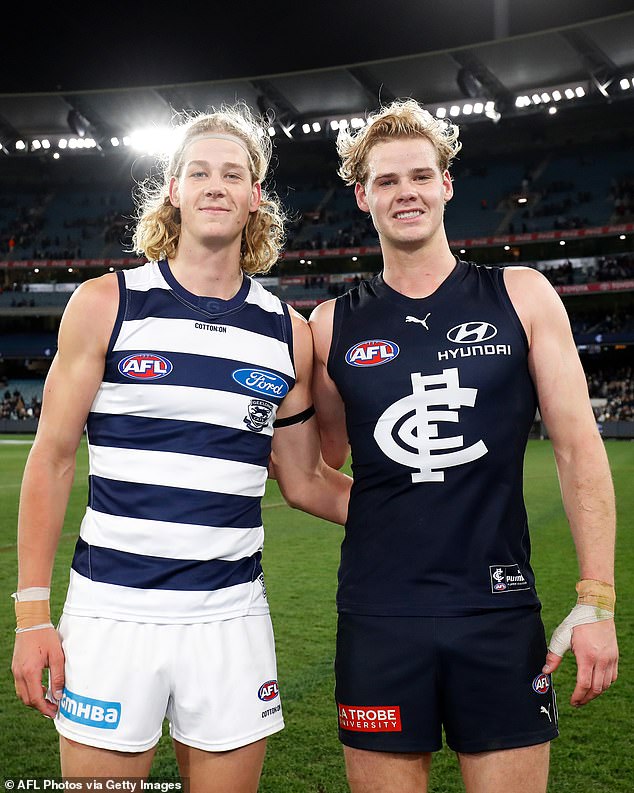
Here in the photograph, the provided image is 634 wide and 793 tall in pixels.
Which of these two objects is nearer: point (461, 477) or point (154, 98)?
point (461, 477)

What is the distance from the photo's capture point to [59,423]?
2443mm

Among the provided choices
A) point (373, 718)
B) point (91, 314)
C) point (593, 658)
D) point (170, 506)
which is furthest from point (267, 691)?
point (91, 314)

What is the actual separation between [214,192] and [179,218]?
0.97ft

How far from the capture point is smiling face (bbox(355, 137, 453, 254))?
107 inches

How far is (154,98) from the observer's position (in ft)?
141

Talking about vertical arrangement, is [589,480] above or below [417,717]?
above

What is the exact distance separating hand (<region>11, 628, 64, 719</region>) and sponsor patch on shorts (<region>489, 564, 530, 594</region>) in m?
1.31

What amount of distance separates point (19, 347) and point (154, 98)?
1607cm

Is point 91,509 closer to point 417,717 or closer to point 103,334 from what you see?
point 103,334

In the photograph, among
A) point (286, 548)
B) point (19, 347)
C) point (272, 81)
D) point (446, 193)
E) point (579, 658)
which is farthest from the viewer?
point (19, 347)

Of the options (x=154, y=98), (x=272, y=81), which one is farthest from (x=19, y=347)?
(x=272, y=81)

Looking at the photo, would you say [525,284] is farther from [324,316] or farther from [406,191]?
[324,316]

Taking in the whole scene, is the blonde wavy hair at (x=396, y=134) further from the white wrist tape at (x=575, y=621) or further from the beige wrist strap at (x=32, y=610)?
the beige wrist strap at (x=32, y=610)

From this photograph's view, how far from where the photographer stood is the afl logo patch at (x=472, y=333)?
2.62 metres
